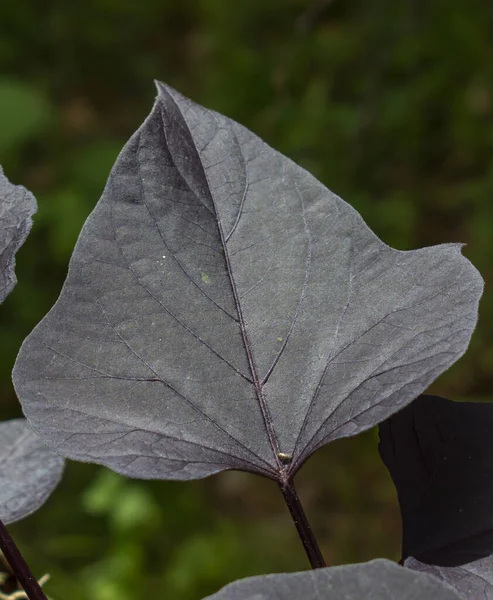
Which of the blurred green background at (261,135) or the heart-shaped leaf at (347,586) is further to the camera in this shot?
the blurred green background at (261,135)

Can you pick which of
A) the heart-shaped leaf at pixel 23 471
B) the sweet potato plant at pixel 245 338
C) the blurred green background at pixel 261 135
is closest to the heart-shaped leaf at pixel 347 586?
the sweet potato plant at pixel 245 338

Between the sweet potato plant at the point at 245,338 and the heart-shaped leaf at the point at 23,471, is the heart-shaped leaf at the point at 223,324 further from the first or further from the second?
the heart-shaped leaf at the point at 23,471

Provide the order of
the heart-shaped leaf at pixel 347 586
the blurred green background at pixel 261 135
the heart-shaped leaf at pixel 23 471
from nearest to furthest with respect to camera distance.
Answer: the heart-shaped leaf at pixel 347 586
the heart-shaped leaf at pixel 23 471
the blurred green background at pixel 261 135

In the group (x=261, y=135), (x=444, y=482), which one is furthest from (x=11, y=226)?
(x=261, y=135)

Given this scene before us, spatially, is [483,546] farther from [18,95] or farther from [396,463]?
[18,95]

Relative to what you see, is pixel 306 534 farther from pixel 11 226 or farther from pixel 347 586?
pixel 11 226

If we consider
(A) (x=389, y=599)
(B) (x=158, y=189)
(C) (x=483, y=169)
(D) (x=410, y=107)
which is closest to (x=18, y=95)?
(D) (x=410, y=107)
